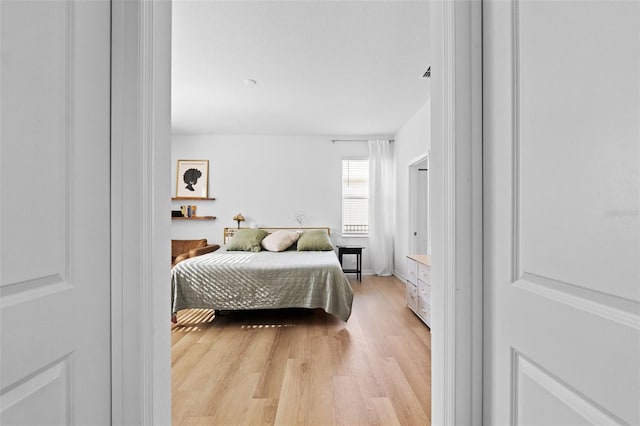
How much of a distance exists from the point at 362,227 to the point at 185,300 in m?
3.50

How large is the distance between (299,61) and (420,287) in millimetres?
2560

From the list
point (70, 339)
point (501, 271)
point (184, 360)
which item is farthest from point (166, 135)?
point (184, 360)

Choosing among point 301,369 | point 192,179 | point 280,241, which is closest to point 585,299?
point 301,369

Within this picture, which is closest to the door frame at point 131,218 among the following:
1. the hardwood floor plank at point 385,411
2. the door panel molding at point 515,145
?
the door panel molding at point 515,145

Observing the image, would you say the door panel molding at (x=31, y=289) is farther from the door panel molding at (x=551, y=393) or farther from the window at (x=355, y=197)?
the window at (x=355, y=197)

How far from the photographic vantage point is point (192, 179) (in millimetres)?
5691

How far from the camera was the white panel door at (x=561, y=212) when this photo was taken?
49 centimetres

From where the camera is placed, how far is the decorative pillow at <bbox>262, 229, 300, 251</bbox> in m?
4.72

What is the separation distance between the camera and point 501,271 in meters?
0.78

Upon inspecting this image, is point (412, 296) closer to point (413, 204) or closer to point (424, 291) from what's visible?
point (424, 291)

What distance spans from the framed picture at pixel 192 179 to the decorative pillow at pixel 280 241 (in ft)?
5.52

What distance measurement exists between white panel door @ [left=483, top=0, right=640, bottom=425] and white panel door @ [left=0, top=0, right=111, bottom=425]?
3.30 ft

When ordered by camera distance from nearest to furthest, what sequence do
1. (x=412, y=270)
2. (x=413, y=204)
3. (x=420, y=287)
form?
(x=420, y=287) → (x=412, y=270) → (x=413, y=204)

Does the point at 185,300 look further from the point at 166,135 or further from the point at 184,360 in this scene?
the point at 166,135
